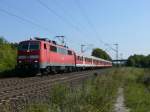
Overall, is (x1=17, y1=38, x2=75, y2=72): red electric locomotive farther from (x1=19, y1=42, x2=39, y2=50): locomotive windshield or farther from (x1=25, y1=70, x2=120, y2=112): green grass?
(x1=25, y1=70, x2=120, y2=112): green grass

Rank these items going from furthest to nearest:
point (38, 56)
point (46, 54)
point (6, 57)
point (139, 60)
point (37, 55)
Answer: point (139, 60), point (6, 57), point (46, 54), point (37, 55), point (38, 56)

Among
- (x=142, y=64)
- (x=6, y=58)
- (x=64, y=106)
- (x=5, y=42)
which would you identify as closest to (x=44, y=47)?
(x=6, y=58)

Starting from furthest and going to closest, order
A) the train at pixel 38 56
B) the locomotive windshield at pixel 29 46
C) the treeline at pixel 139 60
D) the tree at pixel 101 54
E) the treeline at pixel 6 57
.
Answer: the tree at pixel 101 54, the treeline at pixel 139 60, the treeline at pixel 6 57, the locomotive windshield at pixel 29 46, the train at pixel 38 56

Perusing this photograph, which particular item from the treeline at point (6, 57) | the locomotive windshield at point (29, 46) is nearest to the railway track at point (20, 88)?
the locomotive windshield at point (29, 46)

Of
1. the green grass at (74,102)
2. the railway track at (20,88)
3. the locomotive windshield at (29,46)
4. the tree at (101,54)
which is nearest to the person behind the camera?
the green grass at (74,102)

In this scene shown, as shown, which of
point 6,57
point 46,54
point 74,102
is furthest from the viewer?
point 6,57

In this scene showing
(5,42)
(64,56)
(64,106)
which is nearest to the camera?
(64,106)

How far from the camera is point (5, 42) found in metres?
57.4

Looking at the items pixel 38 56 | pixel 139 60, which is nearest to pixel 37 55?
pixel 38 56

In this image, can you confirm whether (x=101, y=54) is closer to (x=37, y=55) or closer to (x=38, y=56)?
(x=37, y=55)

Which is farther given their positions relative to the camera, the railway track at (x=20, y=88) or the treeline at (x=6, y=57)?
the treeline at (x=6, y=57)

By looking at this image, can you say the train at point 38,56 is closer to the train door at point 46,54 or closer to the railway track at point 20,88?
the train door at point 46,54

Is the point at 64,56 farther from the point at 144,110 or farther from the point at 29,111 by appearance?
the point at 29,111

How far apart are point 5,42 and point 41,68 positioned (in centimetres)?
2273
